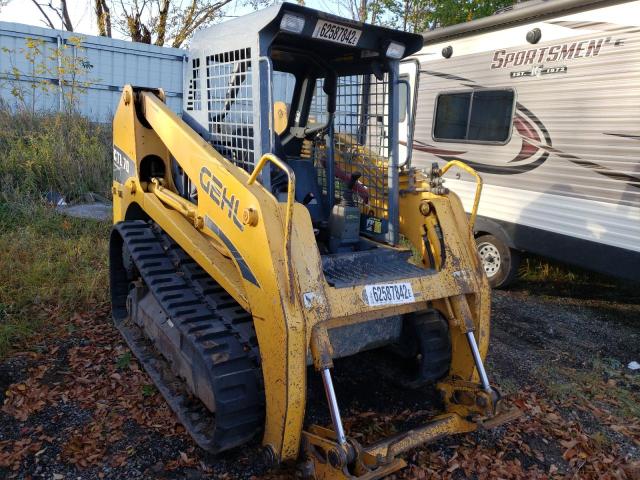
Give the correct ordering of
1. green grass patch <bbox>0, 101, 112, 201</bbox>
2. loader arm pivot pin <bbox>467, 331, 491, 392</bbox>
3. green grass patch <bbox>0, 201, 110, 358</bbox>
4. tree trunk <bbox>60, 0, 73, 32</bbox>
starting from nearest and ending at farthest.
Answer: loader arm pivot pin <bbox>467, 331, 491, 392</bbox> → green grass patch <bbox>0, 201, 110, 358</bbox> → green grass patch <bbox>0, 101, 112, 201</bbox> → tree trunk <bbox>60, 0, 73, 32</bbox>

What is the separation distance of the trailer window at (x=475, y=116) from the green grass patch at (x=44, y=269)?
14.8 feet

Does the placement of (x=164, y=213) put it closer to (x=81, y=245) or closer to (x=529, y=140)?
(x=81, y=245)

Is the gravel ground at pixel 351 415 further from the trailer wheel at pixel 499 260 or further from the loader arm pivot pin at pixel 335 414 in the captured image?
the trailer wheel at pixel 499 260

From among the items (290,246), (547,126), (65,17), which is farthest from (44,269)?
(65,17)

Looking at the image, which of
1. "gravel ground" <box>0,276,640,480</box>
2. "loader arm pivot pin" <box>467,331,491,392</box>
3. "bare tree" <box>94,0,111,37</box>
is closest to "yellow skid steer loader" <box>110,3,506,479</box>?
"loader arm pivot pin" <box>467,331,491,392</box>

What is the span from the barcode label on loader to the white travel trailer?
1785mm

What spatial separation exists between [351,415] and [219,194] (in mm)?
1736

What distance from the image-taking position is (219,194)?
3.01 metres

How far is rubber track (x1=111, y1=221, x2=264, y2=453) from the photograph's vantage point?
2.71m

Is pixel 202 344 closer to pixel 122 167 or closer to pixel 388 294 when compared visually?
pixel 388 294

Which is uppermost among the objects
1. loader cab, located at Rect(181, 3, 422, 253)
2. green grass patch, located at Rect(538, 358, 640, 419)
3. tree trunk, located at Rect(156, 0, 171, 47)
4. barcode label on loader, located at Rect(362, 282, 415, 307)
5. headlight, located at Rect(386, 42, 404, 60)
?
tree trunk, located at Rect(156, 0, 171, 47)

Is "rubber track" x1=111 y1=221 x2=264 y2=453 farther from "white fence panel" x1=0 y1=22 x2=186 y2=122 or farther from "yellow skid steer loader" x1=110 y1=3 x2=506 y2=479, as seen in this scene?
"white fence panel" x1=0 y1=22 x2=186 y2=122

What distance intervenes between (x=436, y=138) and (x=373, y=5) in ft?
28.2

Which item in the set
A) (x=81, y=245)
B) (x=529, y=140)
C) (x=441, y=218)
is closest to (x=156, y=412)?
(x=441, y=218)
